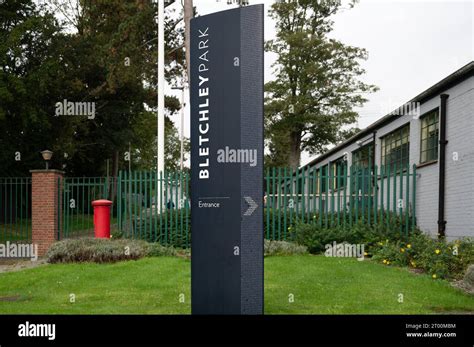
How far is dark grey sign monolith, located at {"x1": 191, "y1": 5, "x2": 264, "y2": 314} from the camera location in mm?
6359

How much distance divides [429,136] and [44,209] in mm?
10928

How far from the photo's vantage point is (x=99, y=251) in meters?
12.3

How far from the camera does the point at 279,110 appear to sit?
33188 mm

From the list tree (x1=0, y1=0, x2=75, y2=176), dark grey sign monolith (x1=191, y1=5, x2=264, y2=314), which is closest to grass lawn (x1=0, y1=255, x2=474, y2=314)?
dark grey sign monolith (x1=191, y1=5, x2=264, y2=314)

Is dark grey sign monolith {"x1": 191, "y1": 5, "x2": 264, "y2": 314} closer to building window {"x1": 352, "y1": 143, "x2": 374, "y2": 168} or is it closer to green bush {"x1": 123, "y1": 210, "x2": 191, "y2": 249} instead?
green bush {"x1": 123, "y1": 210, "x2": 191, "y2": 249}

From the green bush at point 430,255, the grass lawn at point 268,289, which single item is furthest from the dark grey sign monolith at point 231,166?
the green bush at point 430,255

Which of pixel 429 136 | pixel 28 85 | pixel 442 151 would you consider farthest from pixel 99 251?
pixel 28 85

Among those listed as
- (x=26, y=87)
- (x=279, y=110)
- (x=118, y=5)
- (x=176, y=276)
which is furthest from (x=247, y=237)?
(x=279, y=110)

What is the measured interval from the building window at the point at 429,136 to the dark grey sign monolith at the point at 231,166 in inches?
359

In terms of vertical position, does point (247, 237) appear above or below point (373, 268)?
above

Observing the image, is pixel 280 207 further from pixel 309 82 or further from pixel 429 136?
pixel 309 82

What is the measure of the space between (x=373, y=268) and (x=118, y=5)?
18.8m

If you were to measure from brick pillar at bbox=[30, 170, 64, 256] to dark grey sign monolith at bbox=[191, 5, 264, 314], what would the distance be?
890 centimetres
